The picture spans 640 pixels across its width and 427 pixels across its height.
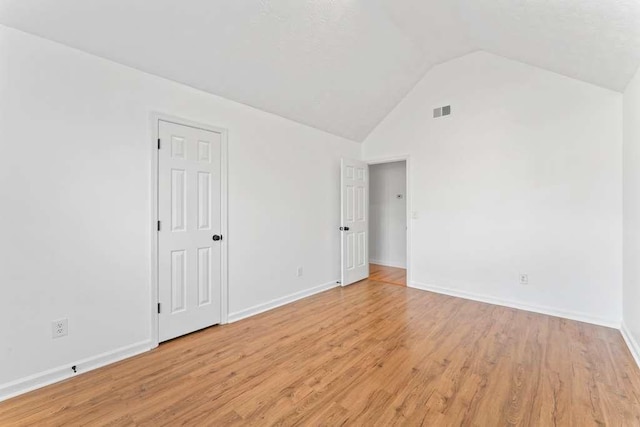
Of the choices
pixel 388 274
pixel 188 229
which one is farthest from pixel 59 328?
pixel 388 274

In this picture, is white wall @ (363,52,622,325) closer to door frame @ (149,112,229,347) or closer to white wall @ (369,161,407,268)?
white wall @ (369,161,407,268)

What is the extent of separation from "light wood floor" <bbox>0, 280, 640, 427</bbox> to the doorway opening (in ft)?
9.37

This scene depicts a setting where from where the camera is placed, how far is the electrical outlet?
2047 millimetres

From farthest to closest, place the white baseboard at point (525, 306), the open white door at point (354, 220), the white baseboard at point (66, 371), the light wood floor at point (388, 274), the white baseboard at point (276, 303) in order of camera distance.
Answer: the light wood floor at point (388, 274) → the open white door at point (354, 220) → the white baseboard at point (276, 303) → the white baseboard at point (525, 306) → the white baseboard at point (66, 371)

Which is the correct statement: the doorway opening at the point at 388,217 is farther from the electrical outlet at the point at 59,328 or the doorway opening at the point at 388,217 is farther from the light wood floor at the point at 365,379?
the electrical outlet at the point at 59,328

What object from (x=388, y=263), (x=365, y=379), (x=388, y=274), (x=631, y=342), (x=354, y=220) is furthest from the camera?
(x=388, y=263)

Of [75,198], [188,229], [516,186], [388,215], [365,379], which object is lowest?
[365,379]

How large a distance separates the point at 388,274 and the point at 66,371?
448cm

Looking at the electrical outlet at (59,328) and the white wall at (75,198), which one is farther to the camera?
the electrical outlet at (59,328)

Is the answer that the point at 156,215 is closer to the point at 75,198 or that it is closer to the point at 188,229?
the point at 188,229

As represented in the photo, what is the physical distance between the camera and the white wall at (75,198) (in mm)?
1902

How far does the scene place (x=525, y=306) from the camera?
345 centimetres

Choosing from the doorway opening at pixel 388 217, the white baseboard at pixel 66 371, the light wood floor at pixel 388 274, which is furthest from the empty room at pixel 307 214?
the doorway opening at pixel 388 217

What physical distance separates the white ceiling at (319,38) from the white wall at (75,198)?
204mm
